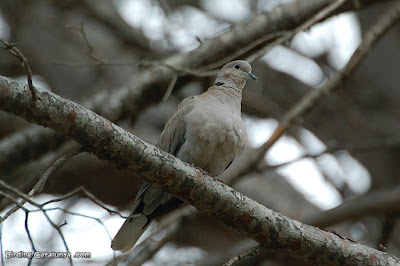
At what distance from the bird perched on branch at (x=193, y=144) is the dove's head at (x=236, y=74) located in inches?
21.6

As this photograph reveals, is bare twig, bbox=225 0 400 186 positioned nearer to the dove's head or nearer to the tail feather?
the dove's head

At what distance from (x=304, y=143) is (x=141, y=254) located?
268 centimetres

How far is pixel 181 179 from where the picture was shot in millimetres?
2855

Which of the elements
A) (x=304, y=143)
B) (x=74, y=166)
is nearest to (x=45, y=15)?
(x=74, y=166)

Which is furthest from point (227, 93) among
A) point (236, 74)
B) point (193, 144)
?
point (193, 144)

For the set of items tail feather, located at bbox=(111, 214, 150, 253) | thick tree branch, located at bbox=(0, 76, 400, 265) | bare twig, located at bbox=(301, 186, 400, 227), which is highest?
bare twig, located at bbox=(301, 186, 400, 227)

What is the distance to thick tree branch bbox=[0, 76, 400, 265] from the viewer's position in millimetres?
2471

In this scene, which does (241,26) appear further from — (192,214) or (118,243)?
(118,243)

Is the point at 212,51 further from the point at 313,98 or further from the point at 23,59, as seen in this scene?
the point at 23,59

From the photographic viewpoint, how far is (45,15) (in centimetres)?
630

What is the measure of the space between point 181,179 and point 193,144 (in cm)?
91

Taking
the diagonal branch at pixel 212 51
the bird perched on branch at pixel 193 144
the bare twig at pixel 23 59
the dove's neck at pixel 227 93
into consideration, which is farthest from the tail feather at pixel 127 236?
the bare twig at pixel 23 59

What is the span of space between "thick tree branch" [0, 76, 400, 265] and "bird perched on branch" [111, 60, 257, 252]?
0.76 meters

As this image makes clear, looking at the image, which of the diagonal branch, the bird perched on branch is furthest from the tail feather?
the diagonal branch
